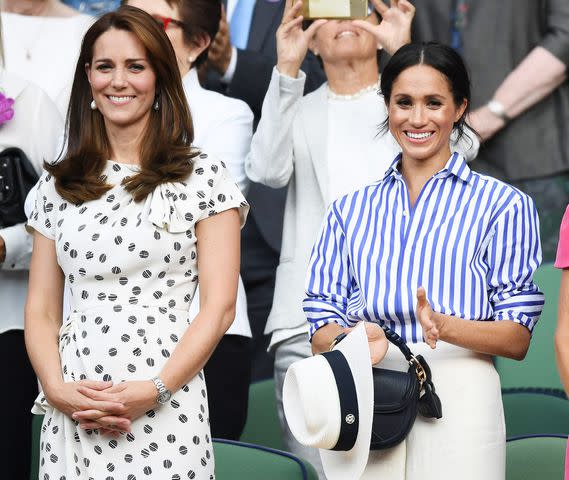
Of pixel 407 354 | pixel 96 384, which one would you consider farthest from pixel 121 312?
pixel 407 354

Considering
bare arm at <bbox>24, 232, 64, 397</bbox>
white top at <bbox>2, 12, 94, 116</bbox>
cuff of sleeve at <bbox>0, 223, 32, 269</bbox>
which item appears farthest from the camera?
white top at <bbox>2, 12, 94, 116</bbox>

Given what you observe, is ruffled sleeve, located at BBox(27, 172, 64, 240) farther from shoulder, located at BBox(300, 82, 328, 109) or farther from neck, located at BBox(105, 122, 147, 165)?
shoulder, located at BBox(300, 82, 328, 109)

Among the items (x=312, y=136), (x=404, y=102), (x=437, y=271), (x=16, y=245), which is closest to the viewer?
(x=437, y=271)

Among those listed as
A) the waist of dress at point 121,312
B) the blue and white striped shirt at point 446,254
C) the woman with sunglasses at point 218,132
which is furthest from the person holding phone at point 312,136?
the waist of dress at point 121,312

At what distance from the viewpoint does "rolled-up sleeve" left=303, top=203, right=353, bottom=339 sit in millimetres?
3758

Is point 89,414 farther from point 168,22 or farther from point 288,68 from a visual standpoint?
point 168,22

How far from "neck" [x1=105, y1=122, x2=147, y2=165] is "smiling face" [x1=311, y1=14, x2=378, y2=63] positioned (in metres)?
1.14

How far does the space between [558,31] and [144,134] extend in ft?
6.88

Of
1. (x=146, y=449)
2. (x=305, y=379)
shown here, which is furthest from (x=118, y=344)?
(x=305, y=379)

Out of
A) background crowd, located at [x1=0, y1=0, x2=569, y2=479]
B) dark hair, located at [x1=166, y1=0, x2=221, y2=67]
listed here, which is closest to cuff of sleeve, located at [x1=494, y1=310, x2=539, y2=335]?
background crowd, located at [x1=0, y1=0, x2=569, y2=479]

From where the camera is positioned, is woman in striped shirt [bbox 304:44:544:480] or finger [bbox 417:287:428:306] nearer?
finger [bbox 417:287:428:306]

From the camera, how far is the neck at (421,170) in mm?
3756

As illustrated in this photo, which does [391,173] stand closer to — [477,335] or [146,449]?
[477,335]

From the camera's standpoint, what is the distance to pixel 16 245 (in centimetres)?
429
